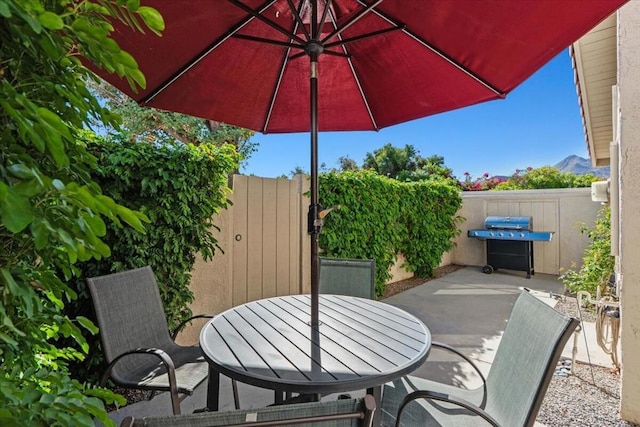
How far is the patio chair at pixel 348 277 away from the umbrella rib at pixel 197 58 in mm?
1868

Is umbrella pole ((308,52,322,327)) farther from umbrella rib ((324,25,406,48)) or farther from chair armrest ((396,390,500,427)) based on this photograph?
chair armrest ((396,390,500,427))

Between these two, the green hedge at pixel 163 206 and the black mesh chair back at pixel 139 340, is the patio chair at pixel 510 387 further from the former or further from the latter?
the green hedge at pixel 163 206

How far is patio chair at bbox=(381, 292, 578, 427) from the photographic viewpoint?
4.19ft

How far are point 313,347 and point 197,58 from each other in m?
1.86

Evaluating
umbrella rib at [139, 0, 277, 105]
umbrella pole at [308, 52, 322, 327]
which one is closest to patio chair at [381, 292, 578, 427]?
umbrella pole at [308, 52, 322, 327]

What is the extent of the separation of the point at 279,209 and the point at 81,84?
3.54 m

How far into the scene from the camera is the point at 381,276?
543 centimetres

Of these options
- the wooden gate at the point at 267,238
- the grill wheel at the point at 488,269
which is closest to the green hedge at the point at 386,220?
the wooden gate at the point at 267,238

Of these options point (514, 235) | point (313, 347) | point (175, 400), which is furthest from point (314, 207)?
point (514, 235)

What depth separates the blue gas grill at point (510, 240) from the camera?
277 inches

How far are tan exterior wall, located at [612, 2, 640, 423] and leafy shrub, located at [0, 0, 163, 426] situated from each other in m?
2.89

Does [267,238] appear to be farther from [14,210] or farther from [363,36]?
[14,210]

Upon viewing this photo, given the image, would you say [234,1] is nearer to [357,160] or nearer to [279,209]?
[279,209]

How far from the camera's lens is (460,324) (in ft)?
14.0
